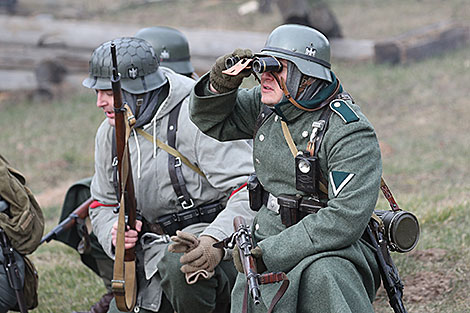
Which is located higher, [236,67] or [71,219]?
[236,67]

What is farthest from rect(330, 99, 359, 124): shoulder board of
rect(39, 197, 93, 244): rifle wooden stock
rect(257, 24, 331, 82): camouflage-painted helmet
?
rect(39, 197, 93, 244): rifle wooden stock

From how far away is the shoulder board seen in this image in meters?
3.31

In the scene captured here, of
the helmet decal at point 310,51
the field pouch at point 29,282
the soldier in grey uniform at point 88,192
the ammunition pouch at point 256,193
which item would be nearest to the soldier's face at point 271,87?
the helmet decal at point 310,51

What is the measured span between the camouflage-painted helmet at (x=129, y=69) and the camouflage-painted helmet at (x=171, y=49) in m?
1.71

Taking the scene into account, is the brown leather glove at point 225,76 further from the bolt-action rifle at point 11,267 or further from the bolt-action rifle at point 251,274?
the bolt-action rifle at point 11,267

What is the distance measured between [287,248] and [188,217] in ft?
4.12

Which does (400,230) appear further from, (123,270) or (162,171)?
(123,270)

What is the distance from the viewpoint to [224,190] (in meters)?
4.38

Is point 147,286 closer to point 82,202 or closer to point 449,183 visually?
point 82,202

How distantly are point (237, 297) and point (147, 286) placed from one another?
1010 millimetres

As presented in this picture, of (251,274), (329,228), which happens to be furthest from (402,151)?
(251,274)

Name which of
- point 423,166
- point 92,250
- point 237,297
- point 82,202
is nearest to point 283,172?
point 237,297

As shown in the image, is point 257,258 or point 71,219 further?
point 71,219

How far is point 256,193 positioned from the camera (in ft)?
12.4
